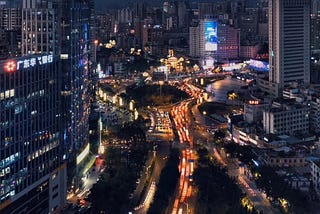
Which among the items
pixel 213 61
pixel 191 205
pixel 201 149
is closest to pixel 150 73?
pixel 213 61

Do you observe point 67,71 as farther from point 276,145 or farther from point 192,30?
point 192,30

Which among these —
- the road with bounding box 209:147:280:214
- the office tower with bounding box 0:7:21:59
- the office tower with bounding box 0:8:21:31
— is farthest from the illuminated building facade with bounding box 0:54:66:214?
the office tower with bounding box 0:8:21:31

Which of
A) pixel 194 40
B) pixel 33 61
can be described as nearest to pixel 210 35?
pixel 194 40

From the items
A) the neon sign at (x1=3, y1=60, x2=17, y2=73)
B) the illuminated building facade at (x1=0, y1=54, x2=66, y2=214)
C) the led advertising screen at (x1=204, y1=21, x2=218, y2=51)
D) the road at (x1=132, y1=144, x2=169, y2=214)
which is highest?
the led advertising screen at (x1=204, y1=21, x2=218, y2=51)

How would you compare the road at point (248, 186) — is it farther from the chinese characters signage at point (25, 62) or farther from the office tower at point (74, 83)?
the chinese characters signage at point (25, 62)

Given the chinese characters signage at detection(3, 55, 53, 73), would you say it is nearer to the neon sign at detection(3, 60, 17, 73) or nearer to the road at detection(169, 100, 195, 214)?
the neon sign at detection(3, 60, 17, 73)

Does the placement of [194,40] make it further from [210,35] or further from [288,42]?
[288,42]
